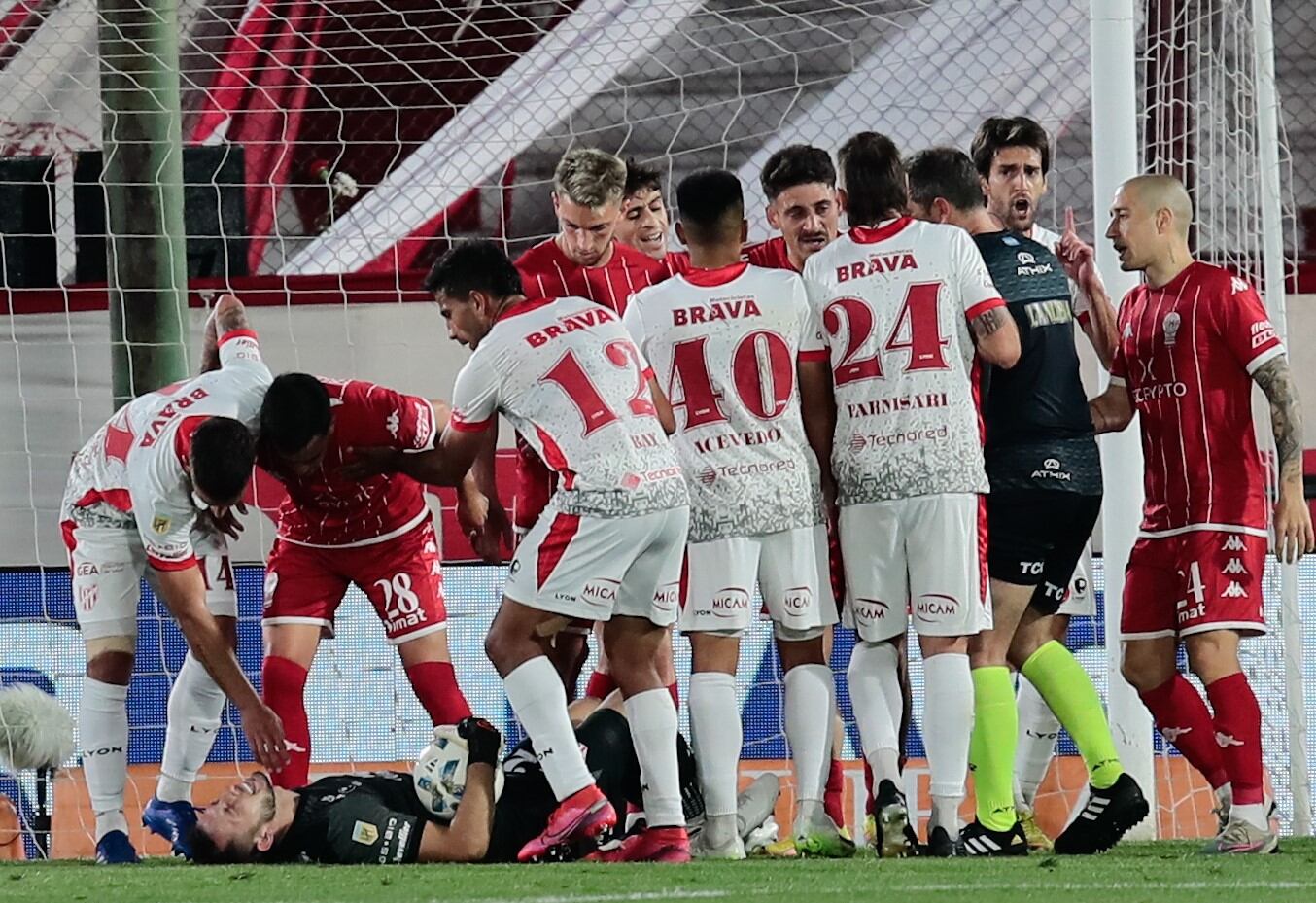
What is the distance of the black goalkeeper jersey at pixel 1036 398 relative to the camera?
5457mm

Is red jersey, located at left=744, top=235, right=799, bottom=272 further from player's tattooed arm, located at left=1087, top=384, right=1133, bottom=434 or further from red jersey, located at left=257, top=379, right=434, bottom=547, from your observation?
red jersey, located at left=257, top=379, right=434, bottom=547

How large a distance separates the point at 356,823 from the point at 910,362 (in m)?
1.89

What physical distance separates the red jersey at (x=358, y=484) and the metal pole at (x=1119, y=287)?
2.25m

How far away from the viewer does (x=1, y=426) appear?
1019 centimetres

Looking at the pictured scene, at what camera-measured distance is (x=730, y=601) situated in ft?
17.6

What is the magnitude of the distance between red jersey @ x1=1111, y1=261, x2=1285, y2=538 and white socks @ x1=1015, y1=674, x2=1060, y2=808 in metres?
Answer: 0.86

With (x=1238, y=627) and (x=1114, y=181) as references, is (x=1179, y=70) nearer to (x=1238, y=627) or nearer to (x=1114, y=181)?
(x=1114, y=181)

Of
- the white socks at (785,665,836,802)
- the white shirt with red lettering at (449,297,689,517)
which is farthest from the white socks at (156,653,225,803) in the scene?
the white socks at (785,665,836,802)

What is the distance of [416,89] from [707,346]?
20.3ft

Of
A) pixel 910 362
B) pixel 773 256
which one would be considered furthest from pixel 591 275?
pixel 910 362

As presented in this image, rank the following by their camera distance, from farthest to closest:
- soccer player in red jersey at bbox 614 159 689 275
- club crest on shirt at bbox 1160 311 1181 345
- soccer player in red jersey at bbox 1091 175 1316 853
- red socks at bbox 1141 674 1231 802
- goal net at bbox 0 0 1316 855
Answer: goal net at bbox 0 0 1316 855 → soccer player in red jersey at bbox 614 159 689 275 → red socks at bbox 1141 674 1231 802 → club crest on shirt at bbox 1160 311 1181 345 → soccer player in red jersey at bbox 1091 175 1316 853

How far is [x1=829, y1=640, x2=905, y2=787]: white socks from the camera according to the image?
5297 mm

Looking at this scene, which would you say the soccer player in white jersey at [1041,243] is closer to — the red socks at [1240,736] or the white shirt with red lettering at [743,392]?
the red socks at [1240,736]

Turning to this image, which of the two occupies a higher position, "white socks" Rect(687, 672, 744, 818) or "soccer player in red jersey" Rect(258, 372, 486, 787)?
"soccer player in red jersey" Rect(258, 372, 486, 787)
